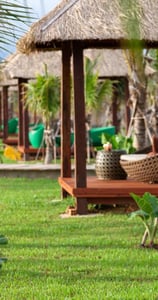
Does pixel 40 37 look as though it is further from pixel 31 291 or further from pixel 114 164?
pixel 31 291

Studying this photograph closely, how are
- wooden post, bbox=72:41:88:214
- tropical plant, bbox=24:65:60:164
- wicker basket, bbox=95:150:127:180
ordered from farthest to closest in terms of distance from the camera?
tropical plant, bbox=24:65:60:164
wicker basket, bbox=95:150:127:180
wooden post, bbox=72:41:88:214

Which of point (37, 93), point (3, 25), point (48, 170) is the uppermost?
point (3, 25)

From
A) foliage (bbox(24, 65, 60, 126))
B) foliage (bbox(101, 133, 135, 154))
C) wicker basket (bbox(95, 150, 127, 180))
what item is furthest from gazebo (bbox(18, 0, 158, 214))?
foliage (bbox(24, 65, 60, 126))

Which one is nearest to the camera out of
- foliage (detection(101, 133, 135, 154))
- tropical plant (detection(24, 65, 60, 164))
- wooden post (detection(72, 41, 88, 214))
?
wooden post (detection(72, 41, 88, 214))

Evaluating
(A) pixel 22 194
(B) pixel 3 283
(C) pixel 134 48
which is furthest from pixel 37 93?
(C) pixel 134 48

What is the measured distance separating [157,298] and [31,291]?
2.19ft

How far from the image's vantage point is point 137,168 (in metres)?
7.77

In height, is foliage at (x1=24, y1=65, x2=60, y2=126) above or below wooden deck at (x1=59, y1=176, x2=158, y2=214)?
above

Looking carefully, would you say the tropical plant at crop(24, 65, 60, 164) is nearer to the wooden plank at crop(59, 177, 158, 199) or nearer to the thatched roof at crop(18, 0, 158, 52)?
the thatched roof at crop(18, 0, 158, 52)

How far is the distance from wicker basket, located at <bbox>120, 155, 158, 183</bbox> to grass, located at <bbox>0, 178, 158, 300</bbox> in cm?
52

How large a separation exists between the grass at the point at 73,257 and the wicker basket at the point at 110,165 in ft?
2.06

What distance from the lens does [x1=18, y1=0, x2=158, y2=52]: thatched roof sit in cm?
741

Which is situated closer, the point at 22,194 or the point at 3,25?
the point at 3,25

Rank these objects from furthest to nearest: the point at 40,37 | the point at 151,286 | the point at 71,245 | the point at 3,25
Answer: the point at 40,37, the point at 71,245, the point at 151,286, the point at 3,25
